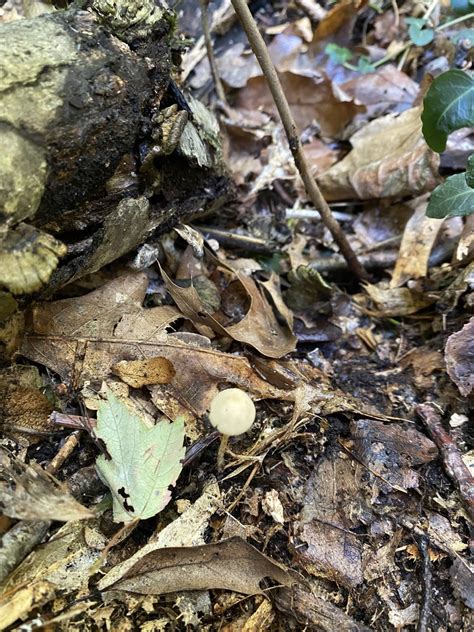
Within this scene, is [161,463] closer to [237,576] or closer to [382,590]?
[237,576]

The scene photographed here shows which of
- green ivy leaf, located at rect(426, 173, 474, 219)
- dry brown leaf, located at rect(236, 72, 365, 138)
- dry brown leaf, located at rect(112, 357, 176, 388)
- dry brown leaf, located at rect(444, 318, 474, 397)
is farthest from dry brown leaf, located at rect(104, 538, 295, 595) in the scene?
dry brown leaf, located at rect(236, 72, 365, 138)

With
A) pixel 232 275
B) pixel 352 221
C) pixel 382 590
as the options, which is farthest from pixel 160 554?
pixel 352 221

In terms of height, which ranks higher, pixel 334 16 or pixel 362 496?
pixel 334 16

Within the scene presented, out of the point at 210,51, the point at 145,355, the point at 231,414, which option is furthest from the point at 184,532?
the point at 210,51

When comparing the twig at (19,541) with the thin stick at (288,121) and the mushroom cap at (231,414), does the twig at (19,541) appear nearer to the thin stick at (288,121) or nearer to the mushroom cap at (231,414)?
the mushroom cap at (231,414)

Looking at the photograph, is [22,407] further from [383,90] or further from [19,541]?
[383,90]

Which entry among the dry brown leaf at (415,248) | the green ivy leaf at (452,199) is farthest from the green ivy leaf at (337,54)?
the green ivy leaf at (452,199)
